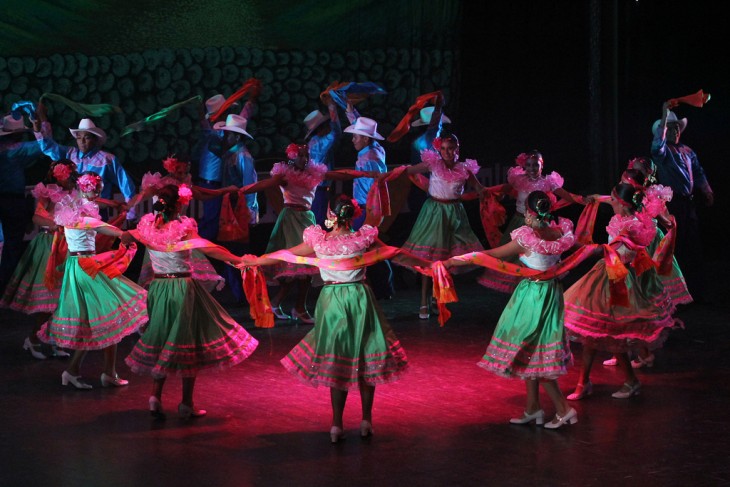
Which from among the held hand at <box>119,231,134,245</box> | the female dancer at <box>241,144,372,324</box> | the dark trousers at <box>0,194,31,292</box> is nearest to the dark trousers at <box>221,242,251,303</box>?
the female dancer at <box>241,144,372,324</box>

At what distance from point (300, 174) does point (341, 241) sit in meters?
2.99

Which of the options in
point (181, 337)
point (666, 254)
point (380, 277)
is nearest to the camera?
point (181, 337)

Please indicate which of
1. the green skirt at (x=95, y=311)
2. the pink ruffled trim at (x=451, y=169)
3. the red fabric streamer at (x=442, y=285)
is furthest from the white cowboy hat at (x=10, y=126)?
the red fabric streamer at (x=442, y=285)

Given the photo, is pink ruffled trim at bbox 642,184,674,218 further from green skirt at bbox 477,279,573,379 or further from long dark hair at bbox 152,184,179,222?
long dark hair at bbox 152,184,179,222

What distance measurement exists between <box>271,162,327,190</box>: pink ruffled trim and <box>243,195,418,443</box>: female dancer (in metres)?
2.86

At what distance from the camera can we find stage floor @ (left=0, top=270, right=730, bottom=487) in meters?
5.16

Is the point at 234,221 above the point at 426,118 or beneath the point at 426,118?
beneath

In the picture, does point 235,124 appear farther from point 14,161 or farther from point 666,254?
point 666,254

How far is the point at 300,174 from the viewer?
866 cm

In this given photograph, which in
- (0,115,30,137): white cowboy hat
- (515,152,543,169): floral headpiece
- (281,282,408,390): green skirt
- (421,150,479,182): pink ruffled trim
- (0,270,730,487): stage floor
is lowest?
(0,270,730,487): stage floor

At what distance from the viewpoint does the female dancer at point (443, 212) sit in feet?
29.0

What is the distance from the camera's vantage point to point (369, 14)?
13188 millimetres

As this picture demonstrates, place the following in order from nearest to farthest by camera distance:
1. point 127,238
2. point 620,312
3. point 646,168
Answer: point 127,238, point 620,312, point 646,168

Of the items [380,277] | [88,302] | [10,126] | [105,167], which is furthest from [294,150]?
[88,302]
